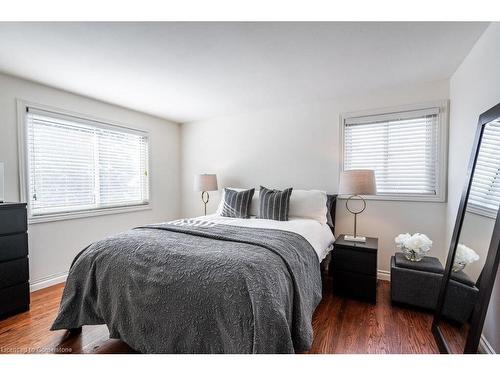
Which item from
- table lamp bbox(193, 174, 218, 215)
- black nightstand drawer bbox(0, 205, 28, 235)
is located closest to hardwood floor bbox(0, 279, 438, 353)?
black nightstand drawer bbox(0, 205, 28, 235)

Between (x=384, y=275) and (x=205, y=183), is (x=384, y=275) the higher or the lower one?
the lower one

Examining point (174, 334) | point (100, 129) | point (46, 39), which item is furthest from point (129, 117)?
point (174, 334)

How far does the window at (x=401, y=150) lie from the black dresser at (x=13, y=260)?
138 inches

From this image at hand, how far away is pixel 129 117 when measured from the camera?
11.6 feet

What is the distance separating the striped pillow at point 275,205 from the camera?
2721 mm

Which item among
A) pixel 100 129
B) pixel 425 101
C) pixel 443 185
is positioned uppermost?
pixel 425 101

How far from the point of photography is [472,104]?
6.36ft

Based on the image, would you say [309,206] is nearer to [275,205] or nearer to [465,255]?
[275,205]

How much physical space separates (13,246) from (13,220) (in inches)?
9.3

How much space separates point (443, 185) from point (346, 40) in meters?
1.86

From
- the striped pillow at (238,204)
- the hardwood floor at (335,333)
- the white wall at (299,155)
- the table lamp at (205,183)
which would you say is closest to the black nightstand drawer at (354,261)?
the hardwood floor at (335,333)

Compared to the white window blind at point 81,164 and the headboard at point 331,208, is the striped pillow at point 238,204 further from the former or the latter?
the white window blind at point 81,164

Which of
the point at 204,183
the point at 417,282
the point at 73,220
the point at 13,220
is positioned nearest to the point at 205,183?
the point at 204,183
